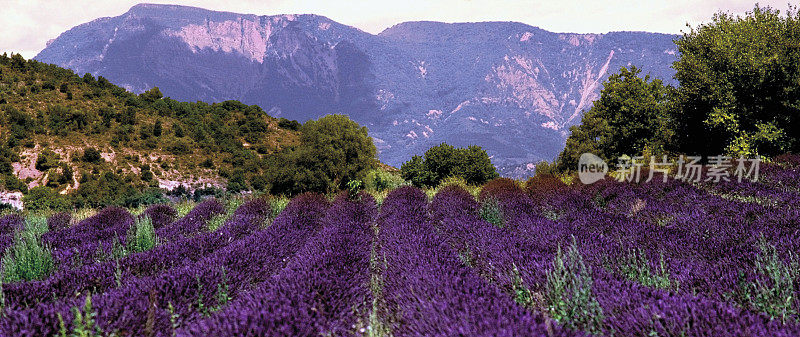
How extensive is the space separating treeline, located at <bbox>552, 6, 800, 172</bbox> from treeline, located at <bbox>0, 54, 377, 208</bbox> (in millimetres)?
12845

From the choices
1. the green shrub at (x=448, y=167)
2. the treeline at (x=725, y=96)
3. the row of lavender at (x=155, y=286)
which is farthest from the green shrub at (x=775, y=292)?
the treeline at (x=725, y=96)

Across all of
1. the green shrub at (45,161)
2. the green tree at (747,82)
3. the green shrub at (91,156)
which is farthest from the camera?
the green shrub at (91,156)

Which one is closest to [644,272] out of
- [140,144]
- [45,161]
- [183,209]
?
[183,209]

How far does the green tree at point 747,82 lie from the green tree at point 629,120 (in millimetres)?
2164

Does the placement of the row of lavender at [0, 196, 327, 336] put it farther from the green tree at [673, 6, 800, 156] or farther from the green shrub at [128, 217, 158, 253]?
the green tree at [673, 6, 800, 156]

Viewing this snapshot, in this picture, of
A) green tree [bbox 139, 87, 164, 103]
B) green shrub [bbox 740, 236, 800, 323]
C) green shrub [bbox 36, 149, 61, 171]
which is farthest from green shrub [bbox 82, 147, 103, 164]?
green shrub [bbox 740, 236, 800, 323]

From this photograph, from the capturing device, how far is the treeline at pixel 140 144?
56.4 feet

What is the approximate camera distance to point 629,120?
838 inches

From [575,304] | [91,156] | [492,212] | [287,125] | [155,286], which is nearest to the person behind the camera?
[575,304]

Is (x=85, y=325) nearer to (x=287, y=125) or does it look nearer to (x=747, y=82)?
(x=747, y=82)

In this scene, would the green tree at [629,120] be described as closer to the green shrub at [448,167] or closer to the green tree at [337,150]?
the green shrub at [448,167]

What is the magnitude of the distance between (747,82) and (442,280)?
61.4 feet

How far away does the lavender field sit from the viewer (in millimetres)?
2506

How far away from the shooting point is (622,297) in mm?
2734
